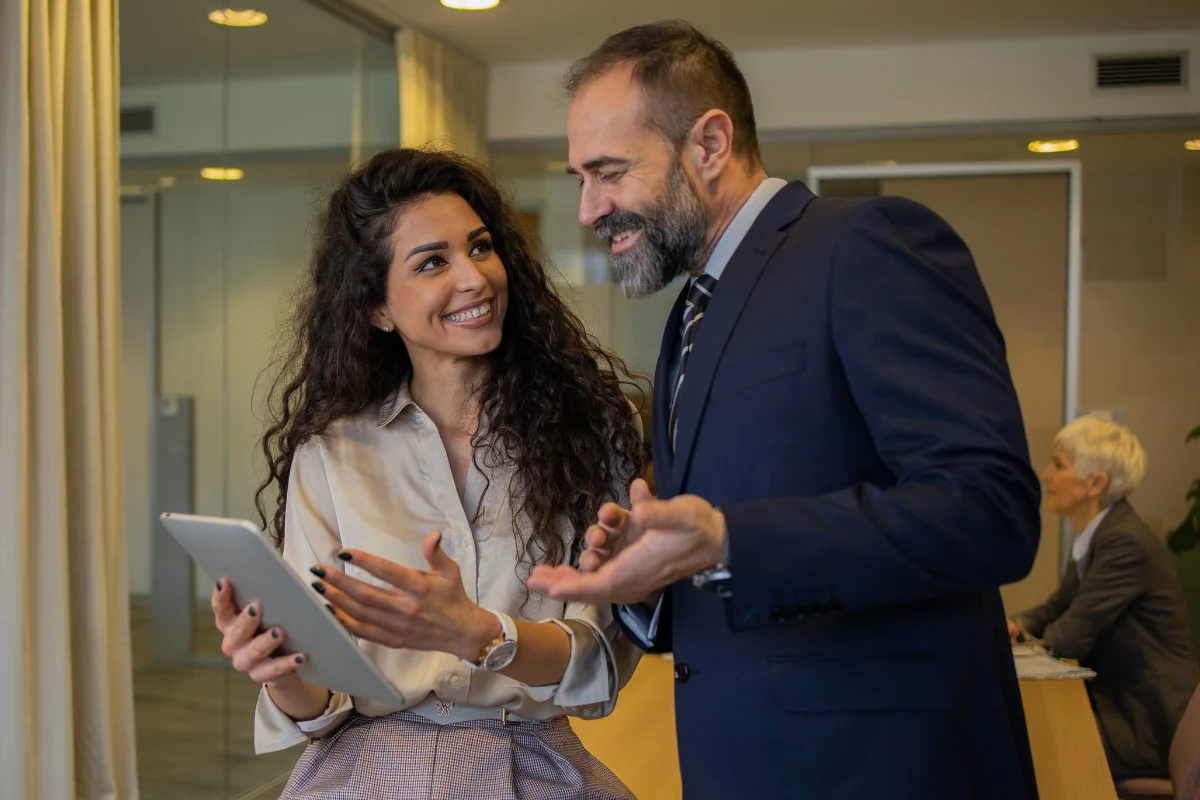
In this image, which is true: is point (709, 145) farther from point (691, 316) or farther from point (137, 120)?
point (137, 120)

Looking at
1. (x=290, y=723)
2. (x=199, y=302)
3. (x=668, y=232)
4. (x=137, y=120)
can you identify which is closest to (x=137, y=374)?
(x=199, y=302)

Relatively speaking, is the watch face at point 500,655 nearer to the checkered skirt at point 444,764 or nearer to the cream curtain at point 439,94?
the checkered skirt at point 444,764

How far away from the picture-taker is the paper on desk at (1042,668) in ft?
10.1

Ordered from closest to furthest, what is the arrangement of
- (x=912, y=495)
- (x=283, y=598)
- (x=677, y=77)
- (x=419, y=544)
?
(x=912, y=495) < (x=283, y=598) < (x=677, y=77) < (x=419, y=544)

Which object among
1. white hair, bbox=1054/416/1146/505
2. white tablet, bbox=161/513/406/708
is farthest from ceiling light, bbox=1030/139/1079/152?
white tablet, bbox=161/513/406/708

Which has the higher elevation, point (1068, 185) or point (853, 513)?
point (1068, 185)

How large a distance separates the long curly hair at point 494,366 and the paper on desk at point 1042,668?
5.49 feet

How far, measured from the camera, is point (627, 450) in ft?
6.23

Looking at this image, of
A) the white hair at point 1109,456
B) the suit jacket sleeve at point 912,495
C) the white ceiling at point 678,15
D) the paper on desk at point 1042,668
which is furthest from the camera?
the white ceiling at point 678,15

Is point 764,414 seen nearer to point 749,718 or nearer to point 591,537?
point 591,537

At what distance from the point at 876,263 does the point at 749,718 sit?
51 centimetres

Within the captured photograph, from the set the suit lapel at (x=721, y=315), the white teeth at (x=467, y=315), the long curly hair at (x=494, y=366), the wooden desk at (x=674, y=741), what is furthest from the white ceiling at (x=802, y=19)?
the suit lapel at (x=721, y=315)

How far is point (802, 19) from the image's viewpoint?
17.0 ft

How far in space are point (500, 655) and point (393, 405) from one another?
540 mm
